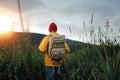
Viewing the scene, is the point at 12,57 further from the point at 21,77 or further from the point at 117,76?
the point at 117,76

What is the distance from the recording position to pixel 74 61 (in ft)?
34.1

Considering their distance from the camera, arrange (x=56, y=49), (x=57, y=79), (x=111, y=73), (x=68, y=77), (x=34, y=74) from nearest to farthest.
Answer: (x=111, y=73), (x=34, y=74), (x=56, y=49), (x=57, y=79), (x=68, y=77)

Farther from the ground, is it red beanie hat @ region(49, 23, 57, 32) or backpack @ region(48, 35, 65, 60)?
red beanie hat @ region(49, 23, 57, 32)

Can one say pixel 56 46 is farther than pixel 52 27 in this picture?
No

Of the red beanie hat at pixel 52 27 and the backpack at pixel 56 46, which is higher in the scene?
the red beanie hat at pixel 52 27

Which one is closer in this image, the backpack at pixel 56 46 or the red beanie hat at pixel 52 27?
the backpack at pixel 56 46

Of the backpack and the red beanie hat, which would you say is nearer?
the backpack

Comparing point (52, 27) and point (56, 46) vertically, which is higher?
point (52, 27)

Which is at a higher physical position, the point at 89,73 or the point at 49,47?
the point at 49,47

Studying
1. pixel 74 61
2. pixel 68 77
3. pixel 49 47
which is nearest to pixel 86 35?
pixel 74 61

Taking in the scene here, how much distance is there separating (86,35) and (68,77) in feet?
6.36

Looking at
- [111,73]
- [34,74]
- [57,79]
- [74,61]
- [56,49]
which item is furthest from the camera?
[74,61]

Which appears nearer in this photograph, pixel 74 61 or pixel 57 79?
pixel 57 79

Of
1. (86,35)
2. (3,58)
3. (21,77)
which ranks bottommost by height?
(21,77)
